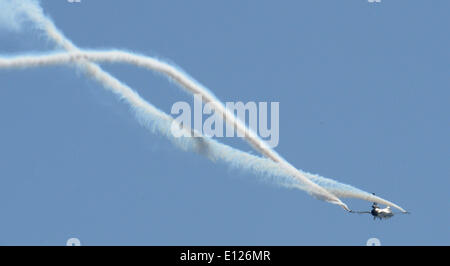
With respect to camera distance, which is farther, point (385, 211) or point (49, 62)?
point (385, 211)

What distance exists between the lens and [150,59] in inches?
1804

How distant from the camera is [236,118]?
48281mm

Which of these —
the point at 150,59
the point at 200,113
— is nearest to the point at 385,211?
the point at 200,113
